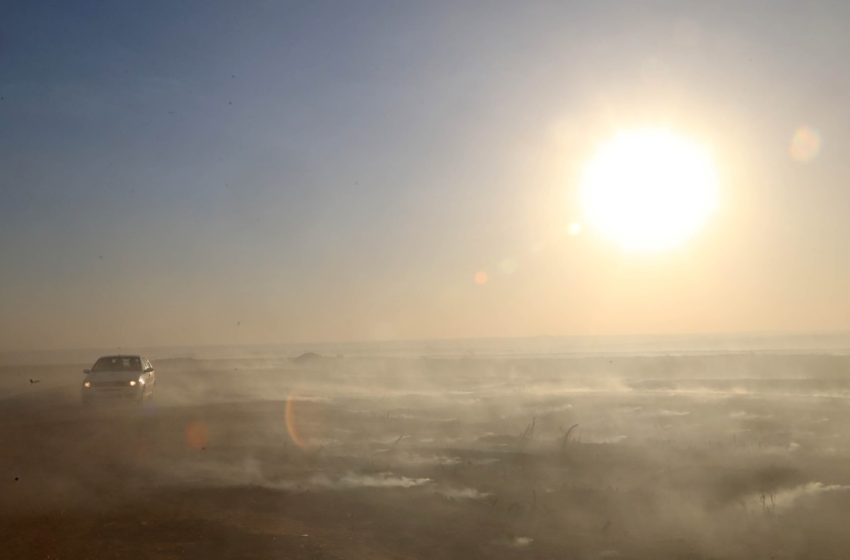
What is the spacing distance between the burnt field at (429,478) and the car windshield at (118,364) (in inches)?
64.3

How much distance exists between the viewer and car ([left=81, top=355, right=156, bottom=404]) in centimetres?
2691

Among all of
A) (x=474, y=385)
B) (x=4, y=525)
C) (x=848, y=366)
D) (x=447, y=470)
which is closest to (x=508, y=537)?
(x=447, y=470)

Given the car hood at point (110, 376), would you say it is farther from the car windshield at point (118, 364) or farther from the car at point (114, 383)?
the car windshield at point (118, 364)

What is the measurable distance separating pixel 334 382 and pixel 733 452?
27.8 meters

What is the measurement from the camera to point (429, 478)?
14523 millimetres

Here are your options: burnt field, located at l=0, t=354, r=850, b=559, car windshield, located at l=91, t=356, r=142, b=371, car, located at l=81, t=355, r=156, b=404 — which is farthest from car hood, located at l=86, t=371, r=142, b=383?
burnt field, located at l=0, t=354, r=850, b=559

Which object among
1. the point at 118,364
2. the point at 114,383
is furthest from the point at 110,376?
the point at 118,364

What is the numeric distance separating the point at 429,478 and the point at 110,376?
693 inches

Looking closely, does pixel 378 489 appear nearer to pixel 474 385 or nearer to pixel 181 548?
pixel 181 548

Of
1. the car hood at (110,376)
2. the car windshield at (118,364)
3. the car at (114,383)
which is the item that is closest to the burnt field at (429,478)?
the car at (114,383)

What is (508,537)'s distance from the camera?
1037cm

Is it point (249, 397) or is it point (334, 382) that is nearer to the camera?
point (249, 397)

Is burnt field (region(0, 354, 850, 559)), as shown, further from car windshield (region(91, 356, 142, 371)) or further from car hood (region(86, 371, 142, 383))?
car windshield (region(91, 356, 142, 371))

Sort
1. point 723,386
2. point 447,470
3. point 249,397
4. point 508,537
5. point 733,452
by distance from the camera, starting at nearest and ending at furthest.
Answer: point 508,537
point 447,470
point 733,452
point 249,397
point 723,386
